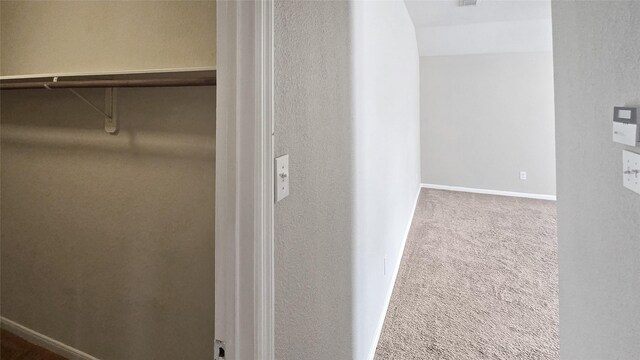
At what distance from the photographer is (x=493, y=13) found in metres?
4.14

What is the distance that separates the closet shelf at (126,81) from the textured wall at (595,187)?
48.4 inches

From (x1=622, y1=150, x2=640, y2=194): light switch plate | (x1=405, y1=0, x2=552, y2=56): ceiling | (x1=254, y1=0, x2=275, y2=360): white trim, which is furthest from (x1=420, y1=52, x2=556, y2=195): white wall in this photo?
(x1=254, y1=0, x2=275, y2=360): white trim

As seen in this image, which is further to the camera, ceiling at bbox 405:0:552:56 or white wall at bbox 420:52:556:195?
white wall at bbox 420:52:556:195

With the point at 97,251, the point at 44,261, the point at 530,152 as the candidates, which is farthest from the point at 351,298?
the point at 530,152

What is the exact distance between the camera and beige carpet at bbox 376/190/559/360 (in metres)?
1.92

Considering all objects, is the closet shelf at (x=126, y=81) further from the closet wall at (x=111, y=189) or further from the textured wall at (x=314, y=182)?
the textured wall at (x=314, y=182)

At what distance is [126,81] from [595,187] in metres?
1.76

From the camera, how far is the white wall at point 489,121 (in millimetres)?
5301

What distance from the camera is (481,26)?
468 centimetres

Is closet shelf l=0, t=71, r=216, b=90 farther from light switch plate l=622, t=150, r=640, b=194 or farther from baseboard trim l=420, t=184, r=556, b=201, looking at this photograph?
baseboard trim l=420, t=184, r=556, b=201

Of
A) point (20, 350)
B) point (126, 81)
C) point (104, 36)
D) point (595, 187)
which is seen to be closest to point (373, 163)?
point (595, 187)

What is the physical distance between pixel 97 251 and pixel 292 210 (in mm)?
1434

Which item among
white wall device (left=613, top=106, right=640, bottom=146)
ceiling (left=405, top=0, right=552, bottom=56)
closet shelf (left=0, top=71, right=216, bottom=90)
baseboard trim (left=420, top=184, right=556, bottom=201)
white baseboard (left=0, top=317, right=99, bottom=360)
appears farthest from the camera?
baseboard trim (left=420, top=184, right=556, bottom=201)

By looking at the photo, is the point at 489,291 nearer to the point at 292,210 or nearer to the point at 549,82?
the point at 292,210
